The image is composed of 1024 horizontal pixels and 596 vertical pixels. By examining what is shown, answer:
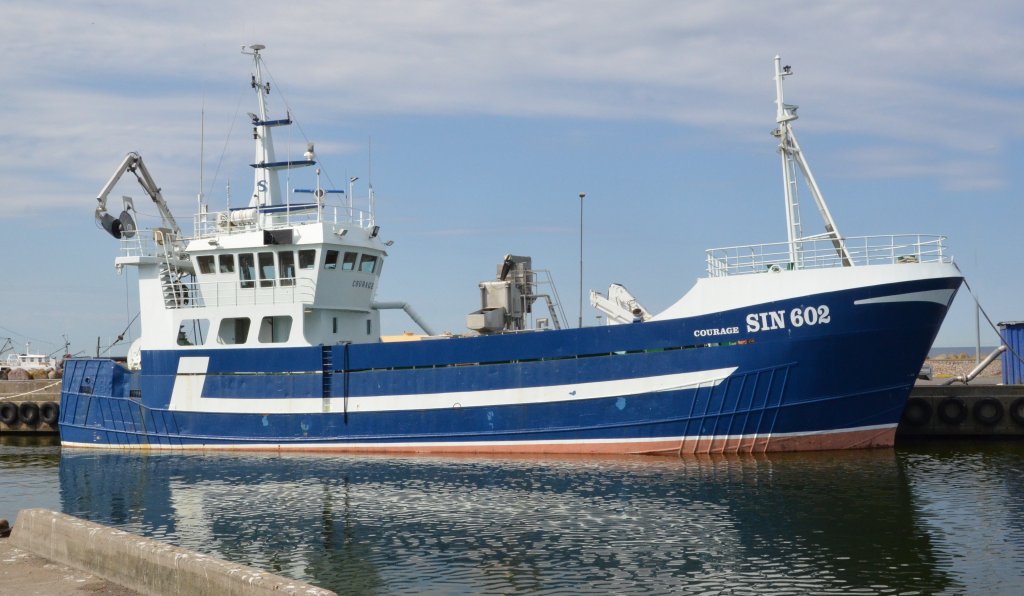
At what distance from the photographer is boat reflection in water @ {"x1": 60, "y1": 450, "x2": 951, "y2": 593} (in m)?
11.9

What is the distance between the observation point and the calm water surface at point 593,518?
Result: 11.8 meters

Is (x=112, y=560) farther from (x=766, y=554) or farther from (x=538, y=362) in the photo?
(x=538, y=362)

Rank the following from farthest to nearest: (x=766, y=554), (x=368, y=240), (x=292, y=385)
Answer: (x=368, y=240)
(x=292, y=385)
(x=766, y=554)

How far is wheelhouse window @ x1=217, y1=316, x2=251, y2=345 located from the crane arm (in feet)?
11.8

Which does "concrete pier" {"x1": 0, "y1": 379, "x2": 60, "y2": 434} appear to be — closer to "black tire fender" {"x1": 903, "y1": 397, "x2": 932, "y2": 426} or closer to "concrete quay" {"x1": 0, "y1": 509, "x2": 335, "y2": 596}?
"concrete quay" {"x1": 0, "y1": 509, "x2": 335, "y2": 596}

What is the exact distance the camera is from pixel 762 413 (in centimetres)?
1962

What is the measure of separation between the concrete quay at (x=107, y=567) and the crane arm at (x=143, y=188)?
1709 centimetres

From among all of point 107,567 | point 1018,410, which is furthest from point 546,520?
point 1018,410

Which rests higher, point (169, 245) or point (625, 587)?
point (169, 245)

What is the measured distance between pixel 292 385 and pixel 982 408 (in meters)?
17.0

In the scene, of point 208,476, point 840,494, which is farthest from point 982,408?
point 208,476

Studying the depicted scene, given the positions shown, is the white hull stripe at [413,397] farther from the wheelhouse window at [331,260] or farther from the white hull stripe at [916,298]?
the wheelhouse window at [331,260]

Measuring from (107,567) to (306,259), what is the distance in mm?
14730

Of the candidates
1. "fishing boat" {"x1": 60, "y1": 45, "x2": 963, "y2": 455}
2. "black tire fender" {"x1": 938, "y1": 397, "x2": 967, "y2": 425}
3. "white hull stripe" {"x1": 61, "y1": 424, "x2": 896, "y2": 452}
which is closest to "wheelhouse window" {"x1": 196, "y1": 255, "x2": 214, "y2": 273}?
→ "fishing boat" {"x1": 60, "y1": 45, "x2": 963, "y2": 455}
